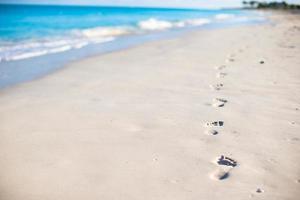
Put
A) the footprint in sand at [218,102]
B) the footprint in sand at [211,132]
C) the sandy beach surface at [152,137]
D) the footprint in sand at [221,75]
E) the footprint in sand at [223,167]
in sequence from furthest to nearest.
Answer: the footprint in sand at [221,75], the footprint in sand at [218,102], the footprint in sand at [211,132], the footprint in sand at [223,167], the sandy beach surface at [152,137]

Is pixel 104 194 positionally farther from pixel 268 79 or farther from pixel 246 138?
pixel 268 79

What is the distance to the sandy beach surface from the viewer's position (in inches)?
102

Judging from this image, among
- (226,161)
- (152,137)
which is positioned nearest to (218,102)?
(152,137)

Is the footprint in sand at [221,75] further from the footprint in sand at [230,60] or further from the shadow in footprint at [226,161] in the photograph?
the shadow in footprint at [226,161]

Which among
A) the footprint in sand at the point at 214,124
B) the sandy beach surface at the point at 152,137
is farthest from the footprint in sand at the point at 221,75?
the footprint in sand at the point at 214,124

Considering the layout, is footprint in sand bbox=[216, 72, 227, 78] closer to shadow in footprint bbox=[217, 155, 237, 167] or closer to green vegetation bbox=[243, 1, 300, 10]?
shadow in footprint bbox=[217, 155, 237, 167]

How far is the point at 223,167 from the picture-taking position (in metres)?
2.90

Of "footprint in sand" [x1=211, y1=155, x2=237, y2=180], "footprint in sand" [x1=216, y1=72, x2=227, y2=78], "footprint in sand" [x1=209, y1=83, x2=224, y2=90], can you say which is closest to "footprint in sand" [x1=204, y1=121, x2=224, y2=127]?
"footprint in sand" [x1=211, y1=155, x2=237, y2=180]

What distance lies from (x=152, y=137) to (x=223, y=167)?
35.4 inches

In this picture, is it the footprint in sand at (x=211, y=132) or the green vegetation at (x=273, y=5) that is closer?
the footprint in sand at (x=211, y=132)

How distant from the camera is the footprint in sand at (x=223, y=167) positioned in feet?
9.01

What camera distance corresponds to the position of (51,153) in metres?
3.14

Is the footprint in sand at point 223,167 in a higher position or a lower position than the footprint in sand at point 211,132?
higher

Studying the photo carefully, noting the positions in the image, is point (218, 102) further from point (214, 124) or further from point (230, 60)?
point (230, 60)
